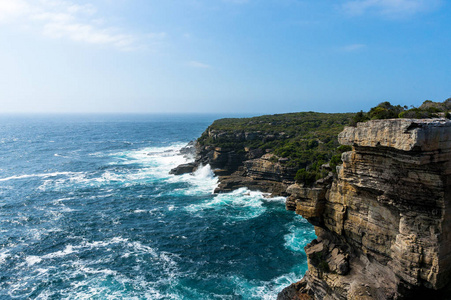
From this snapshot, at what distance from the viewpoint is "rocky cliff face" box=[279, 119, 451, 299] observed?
1503 cm

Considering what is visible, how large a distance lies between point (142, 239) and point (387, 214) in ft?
118

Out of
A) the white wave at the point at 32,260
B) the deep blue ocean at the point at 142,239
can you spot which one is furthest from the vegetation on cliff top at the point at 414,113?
the white wave at the point at 32,260

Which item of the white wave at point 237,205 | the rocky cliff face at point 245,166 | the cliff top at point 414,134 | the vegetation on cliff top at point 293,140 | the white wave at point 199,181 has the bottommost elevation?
the white wave at point 237,205

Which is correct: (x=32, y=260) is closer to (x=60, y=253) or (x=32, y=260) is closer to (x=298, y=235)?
(x=60, y=253)

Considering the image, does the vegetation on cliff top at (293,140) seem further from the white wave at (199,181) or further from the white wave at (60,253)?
the white wave at (60,253)

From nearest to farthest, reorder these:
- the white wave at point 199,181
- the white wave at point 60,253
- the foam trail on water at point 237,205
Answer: the white wave at point 60,253 → the foam trail on water at point 237,205 → the white wave at point 199,181

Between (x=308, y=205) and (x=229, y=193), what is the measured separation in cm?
4026

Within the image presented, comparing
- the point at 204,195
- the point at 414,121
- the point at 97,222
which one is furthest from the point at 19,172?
the point at 414,121

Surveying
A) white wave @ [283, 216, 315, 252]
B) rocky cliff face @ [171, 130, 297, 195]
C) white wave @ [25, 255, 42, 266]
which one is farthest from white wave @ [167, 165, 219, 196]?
white wave @ [25, 255, 42, 266]

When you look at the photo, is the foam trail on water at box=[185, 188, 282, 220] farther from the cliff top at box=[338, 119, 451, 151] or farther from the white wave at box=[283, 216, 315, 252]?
the cliff top at box=[338, 119, 451, 151]

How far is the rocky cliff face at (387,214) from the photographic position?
15031 millimetres

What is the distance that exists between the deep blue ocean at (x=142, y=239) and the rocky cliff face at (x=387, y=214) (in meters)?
11.6

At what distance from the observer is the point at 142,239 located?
143 ft

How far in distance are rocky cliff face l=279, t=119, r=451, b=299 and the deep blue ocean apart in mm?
11558
